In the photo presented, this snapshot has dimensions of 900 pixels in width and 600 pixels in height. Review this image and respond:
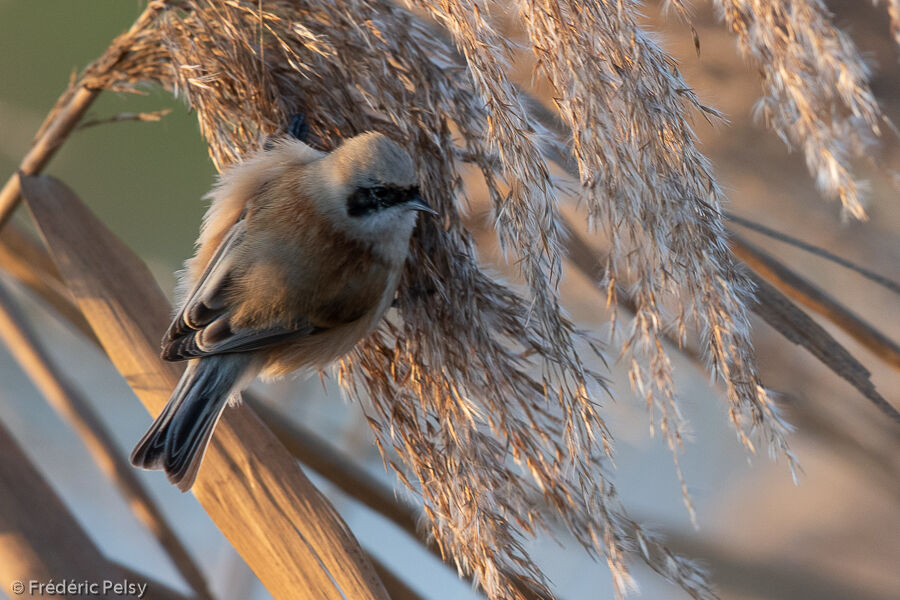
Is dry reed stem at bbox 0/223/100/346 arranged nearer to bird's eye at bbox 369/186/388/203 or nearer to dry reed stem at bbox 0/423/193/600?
dry reed stem at bbox 0/423/193/600

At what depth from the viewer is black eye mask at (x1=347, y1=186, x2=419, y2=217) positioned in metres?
0.61

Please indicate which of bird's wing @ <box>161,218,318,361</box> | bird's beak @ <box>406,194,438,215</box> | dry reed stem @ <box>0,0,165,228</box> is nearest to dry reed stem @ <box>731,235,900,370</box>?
bird's beak @ <box>406,194,438,215</box>

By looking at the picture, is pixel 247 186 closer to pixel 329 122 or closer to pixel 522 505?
pixel 329 122

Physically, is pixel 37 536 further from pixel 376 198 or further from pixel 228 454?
pixel 376 198

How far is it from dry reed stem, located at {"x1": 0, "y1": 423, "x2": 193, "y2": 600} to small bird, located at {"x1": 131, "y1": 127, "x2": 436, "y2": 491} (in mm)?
227

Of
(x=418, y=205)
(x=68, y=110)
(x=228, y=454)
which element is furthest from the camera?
(x=68, y=110)

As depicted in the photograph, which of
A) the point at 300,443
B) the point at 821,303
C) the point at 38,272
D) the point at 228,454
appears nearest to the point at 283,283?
the point at 228,454

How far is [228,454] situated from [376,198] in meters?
0.34

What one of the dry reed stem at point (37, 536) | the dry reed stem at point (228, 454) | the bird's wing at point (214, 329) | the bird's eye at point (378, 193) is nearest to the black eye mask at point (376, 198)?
the bird's eye at point (378, 193)

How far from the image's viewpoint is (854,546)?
1058 millimetres

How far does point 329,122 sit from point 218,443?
39 centimetres

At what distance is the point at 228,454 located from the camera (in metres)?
0.72

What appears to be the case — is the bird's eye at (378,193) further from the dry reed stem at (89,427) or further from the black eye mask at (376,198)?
the dry reed stem at (89,427)

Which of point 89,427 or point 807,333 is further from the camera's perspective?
point 89,427
